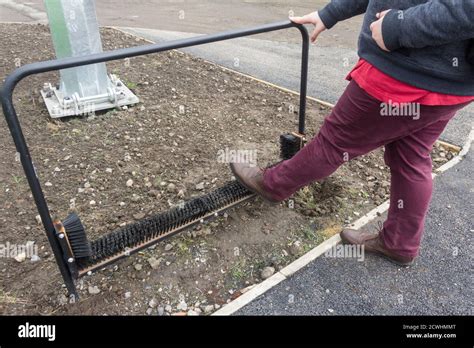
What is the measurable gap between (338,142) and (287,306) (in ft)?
3.01

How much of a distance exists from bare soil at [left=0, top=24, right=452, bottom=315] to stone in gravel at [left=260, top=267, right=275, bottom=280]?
0.04 metres

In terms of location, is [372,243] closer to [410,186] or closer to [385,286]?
[385,286]

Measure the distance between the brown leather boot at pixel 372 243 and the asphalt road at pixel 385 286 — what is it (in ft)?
0.16

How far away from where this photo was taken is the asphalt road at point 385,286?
222 centimetres

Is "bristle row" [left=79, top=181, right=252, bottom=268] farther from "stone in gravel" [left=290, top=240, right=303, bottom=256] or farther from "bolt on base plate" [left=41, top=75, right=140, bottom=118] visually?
"bolt on base plate" [left=41, top=75, right=140, bottom=118]

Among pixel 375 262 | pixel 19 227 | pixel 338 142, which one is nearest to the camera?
pixel 338 142

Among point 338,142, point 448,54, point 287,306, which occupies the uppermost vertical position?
point 448,54

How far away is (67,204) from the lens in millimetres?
2945

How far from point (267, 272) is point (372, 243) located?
2.16ft

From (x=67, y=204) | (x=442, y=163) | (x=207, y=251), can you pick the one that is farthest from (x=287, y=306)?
(x=442, y=163)

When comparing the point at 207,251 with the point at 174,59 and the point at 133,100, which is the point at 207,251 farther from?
the point at 174,59

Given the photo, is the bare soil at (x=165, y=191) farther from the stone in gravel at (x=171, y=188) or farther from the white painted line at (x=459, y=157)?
the white painted line at (x=459, y=157)

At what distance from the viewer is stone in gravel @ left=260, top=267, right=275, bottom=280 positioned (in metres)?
2.43

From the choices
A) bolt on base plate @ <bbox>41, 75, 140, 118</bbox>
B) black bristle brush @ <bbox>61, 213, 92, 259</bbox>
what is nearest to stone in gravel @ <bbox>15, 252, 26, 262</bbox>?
black bristle brush @ <bbox>61, 213, 92, 259</bbox>
